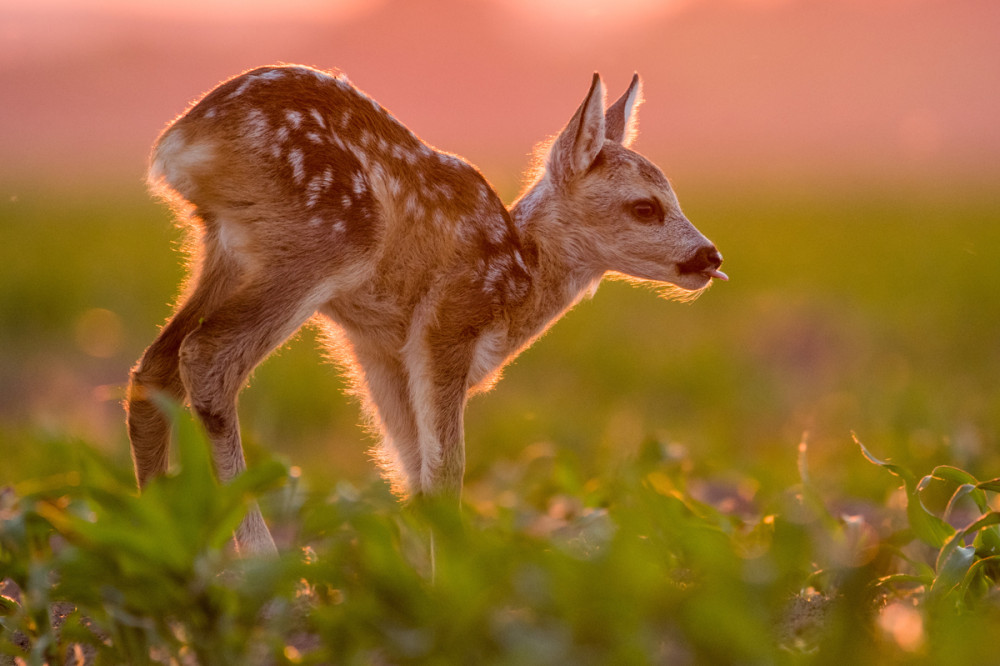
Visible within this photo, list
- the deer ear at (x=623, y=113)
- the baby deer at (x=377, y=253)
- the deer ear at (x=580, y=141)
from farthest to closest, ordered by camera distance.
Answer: the deer ear at (x=623, y=113) → the deer ear at (x=580, y=141) → the baby deer at (x=377, y=253)

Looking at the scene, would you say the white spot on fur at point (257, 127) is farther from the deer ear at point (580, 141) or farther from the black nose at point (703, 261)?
the black nose at point (703, 261)

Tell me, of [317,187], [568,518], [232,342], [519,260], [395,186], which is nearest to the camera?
[232,342]

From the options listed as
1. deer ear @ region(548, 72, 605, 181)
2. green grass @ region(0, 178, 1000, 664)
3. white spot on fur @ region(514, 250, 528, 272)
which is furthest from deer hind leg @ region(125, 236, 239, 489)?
deer ear @ region(548, 72, 605, 181)

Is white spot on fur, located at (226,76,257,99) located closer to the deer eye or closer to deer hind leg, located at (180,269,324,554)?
deer hind leg, located at (180,269,324,554)

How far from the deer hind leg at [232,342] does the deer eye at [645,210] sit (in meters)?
1.65

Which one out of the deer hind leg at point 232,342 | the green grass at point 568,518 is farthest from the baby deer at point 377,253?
the green grass at point 568,518

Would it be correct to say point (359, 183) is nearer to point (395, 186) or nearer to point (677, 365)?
point (395, 186)

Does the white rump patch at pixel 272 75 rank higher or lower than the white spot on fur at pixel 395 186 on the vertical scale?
higher

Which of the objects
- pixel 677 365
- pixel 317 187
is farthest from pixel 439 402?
pixel 677 365

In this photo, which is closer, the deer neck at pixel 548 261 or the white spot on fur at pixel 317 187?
the white spot on fur at pixel 317 187

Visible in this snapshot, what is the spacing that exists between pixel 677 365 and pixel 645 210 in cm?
900

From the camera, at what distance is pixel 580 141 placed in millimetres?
4625

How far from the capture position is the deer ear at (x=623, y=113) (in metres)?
5.09

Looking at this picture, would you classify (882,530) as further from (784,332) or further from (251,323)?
(784,332)
